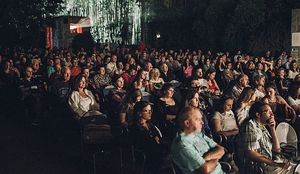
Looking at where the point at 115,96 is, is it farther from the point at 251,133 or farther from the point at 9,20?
the point at 9,20

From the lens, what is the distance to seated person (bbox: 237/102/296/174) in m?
4.75

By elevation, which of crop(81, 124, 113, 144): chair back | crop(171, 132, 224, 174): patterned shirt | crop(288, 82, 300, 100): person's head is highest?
crop(288, 82, 300, 100): person's head

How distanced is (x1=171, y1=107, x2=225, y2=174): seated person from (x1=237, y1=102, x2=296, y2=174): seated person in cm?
59

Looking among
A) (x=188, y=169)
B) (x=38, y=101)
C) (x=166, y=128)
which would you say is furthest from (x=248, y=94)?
(x=38, y=101)

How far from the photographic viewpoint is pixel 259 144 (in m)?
4.91

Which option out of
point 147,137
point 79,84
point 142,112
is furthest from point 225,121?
point 79,84

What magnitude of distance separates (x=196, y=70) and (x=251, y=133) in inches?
224

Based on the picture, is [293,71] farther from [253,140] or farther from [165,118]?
[253,140]

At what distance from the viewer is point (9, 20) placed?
17.9 metres

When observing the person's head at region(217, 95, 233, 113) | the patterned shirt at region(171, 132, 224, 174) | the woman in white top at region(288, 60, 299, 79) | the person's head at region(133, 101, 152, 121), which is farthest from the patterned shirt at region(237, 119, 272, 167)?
the woman in white top at region(288, 60, 299, 79)

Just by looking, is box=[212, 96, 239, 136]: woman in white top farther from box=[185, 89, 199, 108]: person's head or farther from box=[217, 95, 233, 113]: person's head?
box=[185, 89, 199, 108]: person's head

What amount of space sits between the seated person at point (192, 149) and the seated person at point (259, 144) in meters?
0.59

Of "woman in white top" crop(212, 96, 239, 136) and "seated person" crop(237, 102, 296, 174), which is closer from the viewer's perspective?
"seated person" crop(237, 102, 296, 174)

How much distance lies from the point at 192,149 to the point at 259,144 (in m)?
1.16
